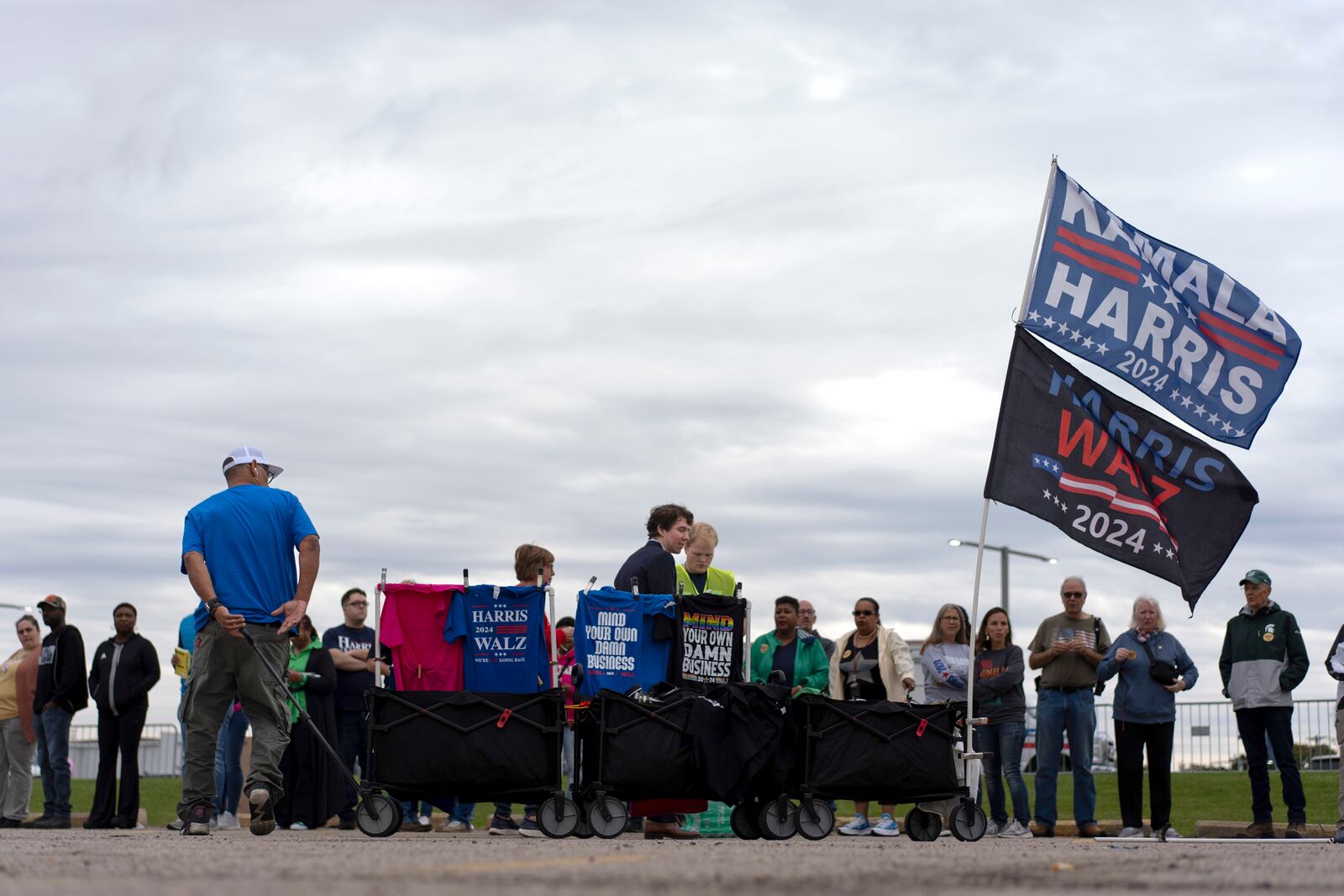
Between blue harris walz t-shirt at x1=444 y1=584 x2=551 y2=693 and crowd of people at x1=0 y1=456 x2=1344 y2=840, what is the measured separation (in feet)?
0.56

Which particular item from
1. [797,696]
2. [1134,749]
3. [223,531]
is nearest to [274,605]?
[223,531]

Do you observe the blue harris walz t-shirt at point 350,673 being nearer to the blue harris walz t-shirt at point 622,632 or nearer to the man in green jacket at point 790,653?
the man in green jacket at point 790,653

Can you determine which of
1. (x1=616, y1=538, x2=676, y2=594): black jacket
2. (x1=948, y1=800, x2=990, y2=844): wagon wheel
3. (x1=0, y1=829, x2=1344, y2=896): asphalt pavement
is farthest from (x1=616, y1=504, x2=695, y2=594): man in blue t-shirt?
(x1=0, y1=829, x2=1344, y2=896): asphalt pavement

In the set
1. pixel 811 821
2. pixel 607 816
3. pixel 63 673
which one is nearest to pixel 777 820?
pixel 811 821

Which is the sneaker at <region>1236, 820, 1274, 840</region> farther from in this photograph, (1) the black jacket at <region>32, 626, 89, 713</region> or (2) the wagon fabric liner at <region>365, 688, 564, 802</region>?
(1) the black jacket at <region>32, 626, 89, 713</region>

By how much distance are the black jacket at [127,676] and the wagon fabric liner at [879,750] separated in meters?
6.70

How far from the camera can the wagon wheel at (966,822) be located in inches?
419

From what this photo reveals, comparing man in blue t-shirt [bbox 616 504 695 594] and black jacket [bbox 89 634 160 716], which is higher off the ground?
man in blue t-shirt [bbox 616 504 695 594]

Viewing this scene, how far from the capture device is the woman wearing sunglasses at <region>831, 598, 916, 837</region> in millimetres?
13195

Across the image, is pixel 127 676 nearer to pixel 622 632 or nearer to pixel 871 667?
pixel 622 632

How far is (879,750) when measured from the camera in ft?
34.4

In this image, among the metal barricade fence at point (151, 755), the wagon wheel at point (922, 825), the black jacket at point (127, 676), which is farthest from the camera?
the metal barricade fence at point (151, 755)

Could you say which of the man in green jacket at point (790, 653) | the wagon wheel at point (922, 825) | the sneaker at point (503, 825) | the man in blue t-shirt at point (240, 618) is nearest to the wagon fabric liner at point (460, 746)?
the man in blue t-shirt at point (240, 618)

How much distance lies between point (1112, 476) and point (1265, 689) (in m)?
2.58
